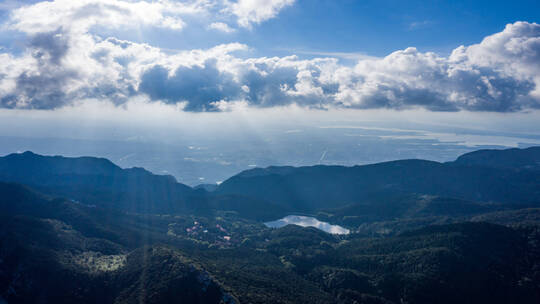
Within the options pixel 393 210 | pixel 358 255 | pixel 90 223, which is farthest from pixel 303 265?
pixel 393 210

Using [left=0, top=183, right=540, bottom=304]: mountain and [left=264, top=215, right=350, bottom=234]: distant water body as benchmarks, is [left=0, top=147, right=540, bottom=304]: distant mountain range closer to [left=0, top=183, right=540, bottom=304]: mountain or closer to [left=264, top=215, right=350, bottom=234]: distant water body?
[left=0, top=183, right=540, bottom=304]: mountain

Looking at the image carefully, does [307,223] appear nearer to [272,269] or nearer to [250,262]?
[250,262]

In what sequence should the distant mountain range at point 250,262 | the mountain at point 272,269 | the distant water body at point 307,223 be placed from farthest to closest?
the distant water body at point 307,223 → the distant mountain range at point 250,262 → the mountain at point 272,269

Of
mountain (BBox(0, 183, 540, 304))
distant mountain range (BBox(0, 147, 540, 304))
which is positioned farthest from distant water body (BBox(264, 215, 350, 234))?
mountain (BBox(0, 183, 540, 304))

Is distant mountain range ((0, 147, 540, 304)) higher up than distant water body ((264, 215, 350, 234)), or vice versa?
distant mountain range ((0, 147, 540, 304))

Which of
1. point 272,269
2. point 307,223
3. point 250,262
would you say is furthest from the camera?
point 307,223

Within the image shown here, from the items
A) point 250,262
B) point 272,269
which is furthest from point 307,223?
point 272,269

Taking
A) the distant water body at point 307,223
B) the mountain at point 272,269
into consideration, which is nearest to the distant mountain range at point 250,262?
the mountain at point 272,269

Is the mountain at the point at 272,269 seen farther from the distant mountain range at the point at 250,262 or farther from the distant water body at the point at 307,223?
the distant water body at the point at 307,223

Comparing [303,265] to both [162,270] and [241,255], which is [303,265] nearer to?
[241,255]
